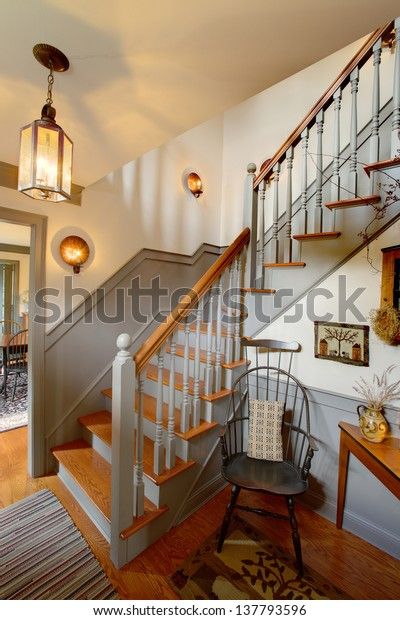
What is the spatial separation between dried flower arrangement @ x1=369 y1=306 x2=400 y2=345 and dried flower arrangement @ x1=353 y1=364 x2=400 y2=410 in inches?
7.2

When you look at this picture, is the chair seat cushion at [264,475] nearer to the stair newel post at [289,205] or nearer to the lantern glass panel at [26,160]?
the stair newel post at [289,205]

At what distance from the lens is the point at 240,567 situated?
1.47 m

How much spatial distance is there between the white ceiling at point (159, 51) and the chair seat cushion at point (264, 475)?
2.01m

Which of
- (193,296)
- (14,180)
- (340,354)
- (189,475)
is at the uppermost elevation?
(14,180)

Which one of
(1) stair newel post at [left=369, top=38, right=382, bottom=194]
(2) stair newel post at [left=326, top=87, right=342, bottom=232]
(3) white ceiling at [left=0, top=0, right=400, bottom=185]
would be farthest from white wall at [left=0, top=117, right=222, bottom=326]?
(1) stair newel post at [left=369, top=38, right=382, bottom=194]

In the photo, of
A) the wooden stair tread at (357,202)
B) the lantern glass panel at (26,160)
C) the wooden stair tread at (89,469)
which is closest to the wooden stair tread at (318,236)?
the wooden stair tread at (357,202)

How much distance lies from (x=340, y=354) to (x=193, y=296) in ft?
3.37

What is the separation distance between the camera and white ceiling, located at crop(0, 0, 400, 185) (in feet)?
2.88

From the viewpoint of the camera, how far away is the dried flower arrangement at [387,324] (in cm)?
148

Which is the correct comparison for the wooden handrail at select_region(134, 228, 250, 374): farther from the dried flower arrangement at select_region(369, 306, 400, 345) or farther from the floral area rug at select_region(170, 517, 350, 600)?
the floral area rug at select_region(170, 517, 350, 600)

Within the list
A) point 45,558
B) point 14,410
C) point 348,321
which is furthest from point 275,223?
point 14,410
